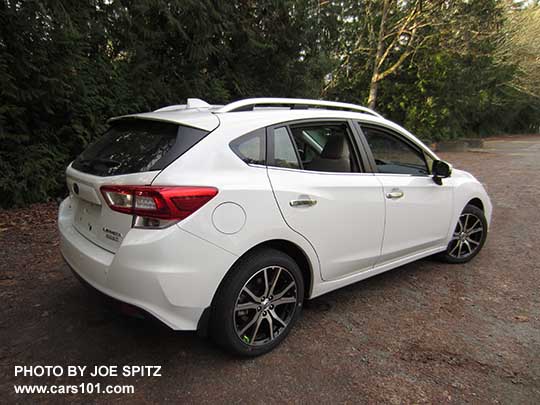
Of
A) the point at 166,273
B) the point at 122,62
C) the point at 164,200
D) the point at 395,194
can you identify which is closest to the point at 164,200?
the point at 164,200

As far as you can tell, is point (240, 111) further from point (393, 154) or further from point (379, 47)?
point (379, 47)

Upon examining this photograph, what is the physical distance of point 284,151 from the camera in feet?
8.32

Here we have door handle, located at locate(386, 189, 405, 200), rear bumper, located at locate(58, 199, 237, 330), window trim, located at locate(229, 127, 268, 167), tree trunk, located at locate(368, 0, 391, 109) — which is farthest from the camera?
tree trunk, located at locate(368, 0, 391, 109)

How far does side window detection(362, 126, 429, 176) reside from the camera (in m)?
3.14

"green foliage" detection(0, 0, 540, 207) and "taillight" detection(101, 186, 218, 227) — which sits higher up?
"green foliage" detection(0, 0, 540, 207)

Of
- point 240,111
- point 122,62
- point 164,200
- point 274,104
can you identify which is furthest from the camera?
point 122,62

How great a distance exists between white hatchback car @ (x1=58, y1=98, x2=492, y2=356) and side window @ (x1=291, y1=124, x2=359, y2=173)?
1cm

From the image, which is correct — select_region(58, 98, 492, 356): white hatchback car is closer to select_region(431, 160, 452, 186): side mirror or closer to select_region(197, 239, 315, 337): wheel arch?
select_region(197, 239, 315, 337): wheel arch

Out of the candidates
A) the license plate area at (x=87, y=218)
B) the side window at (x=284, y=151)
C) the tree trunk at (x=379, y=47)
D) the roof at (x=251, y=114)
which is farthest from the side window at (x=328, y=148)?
the tree trunk at (x=379, y=47)

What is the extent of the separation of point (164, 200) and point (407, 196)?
2.12 m

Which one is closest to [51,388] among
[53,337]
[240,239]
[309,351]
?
[53,337]

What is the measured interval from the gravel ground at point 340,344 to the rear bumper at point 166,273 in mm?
478

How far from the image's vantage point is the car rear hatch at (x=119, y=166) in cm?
210

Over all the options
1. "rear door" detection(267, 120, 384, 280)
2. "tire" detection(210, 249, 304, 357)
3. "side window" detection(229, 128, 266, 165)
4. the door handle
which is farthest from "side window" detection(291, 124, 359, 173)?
"tire" detection(210, 249, 304, 357)
